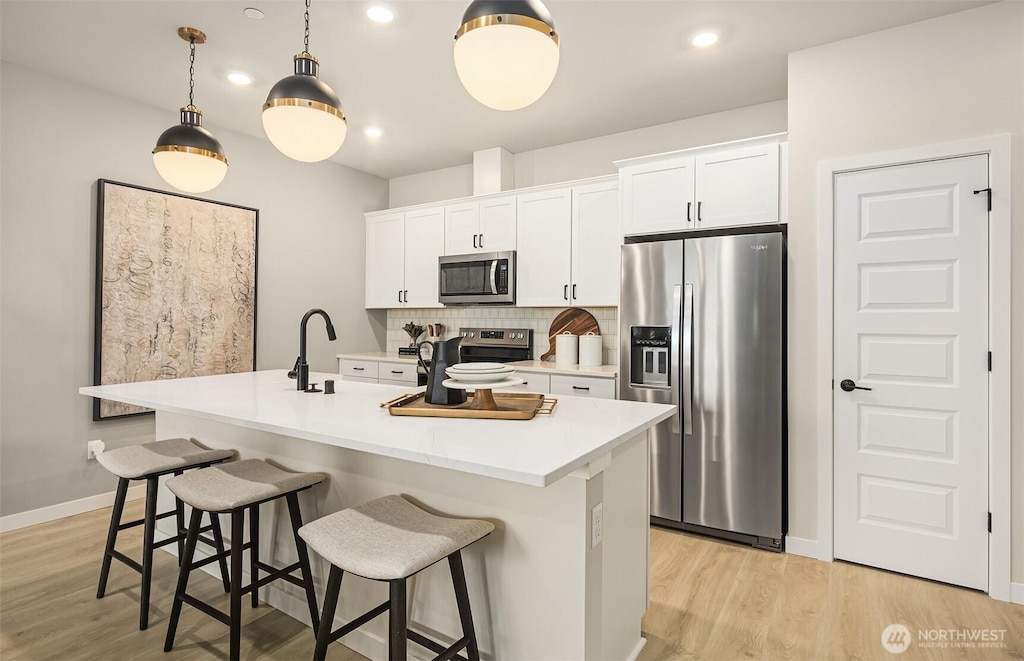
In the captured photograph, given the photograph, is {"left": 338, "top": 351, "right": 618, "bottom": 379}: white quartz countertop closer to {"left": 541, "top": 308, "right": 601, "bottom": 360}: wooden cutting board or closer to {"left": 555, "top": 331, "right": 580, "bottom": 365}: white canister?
{"left": 555, "top": 331, "right": 580, "bottom": 365}: white canister

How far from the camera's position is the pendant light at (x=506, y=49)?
1.36 metres

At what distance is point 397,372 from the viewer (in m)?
4.66

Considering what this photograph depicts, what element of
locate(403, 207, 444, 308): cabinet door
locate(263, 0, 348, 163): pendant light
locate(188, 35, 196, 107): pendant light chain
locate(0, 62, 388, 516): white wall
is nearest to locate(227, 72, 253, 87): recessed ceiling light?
locate(188, 35, 196, 107): pendant light chain

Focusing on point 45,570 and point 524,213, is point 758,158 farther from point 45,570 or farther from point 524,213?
point 45,570

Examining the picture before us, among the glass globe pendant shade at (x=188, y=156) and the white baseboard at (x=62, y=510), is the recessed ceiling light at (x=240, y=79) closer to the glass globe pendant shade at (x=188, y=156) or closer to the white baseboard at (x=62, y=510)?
the glass globe pendant shade at (x=188, y=156)

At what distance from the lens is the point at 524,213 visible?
4.27 metres

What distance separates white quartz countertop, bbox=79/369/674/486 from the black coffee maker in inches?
6.2

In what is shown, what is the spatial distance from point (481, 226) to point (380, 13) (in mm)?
2093

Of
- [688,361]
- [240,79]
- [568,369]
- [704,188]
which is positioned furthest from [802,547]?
[240,79]

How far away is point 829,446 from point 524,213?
2.64 meters

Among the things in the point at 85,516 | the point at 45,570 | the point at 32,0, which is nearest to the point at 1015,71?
the point at 32,0

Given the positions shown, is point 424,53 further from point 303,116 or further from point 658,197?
point 658,197

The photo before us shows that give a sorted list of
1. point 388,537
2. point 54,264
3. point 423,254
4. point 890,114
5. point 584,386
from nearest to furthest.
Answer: point 388,537, point 890,114, point 54,264, point 584,386, point 423,254

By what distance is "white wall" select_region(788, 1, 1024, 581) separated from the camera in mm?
2400
